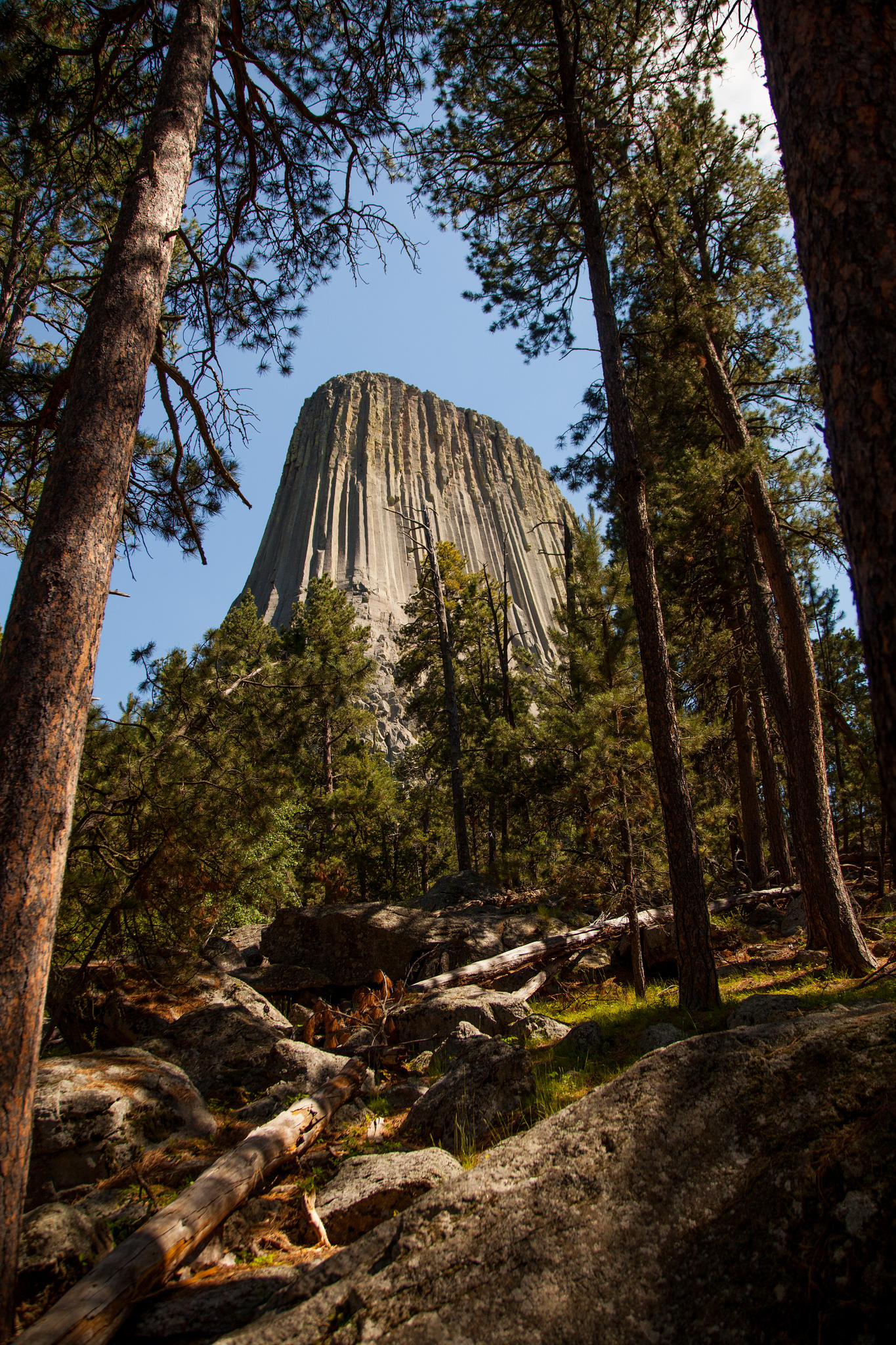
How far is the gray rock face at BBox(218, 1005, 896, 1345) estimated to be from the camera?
4.73ft

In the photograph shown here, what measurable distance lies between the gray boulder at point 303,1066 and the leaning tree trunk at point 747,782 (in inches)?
360

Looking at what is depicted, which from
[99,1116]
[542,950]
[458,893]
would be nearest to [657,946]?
[542,950]

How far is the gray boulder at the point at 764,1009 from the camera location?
14.4 feet

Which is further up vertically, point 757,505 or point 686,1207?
point 757,505

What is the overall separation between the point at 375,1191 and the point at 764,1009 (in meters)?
2.93

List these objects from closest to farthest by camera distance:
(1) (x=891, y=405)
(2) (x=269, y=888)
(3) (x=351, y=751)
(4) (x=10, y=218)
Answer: (1) (x=891, y=405)
(2) (x=269, y=888)
(4) (x=10, y=218)
(3) (x=351, y=751)

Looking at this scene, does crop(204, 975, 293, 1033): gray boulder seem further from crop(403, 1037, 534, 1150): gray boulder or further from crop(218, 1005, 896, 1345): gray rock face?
crop(218, 1005, 896, 1345): gray rock face

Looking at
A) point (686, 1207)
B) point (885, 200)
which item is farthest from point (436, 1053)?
point (885, 200)

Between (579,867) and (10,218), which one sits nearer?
(579,867)

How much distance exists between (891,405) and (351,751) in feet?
70.7

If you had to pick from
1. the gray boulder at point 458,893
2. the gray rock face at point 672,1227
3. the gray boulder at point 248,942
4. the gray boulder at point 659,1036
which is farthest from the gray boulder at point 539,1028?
the gray boulder at point 458,893

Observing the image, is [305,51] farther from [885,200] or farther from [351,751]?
[351,751]

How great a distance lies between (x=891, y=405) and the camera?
1.65 metres

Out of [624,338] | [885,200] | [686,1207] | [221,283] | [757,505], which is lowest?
[686,1207]
